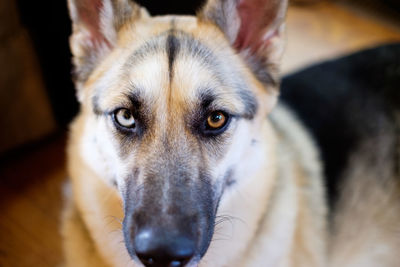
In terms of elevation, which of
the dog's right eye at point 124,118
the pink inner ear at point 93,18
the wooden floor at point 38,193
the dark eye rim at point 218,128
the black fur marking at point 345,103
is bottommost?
the wooden floor at point 38,193

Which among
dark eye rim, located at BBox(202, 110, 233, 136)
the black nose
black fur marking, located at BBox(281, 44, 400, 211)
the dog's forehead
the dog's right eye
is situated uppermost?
the dog's forehead

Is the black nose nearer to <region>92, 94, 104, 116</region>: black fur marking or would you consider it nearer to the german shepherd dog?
the german shepherd dog

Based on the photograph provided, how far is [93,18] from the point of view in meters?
1.56

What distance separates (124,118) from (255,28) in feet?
1.96

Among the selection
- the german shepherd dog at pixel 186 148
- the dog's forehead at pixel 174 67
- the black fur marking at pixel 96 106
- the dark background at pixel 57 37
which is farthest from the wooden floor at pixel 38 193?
the dog's forehead at pixel 174 67

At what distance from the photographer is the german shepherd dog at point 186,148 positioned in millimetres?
1293

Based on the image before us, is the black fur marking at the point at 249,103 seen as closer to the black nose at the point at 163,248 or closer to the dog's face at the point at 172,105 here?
the dog's face at the point at 172,105

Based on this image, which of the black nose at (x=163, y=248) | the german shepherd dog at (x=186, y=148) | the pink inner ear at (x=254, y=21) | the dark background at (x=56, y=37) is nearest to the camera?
the black nose at (x=163, y=248)

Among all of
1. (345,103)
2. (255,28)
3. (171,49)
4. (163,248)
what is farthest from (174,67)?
(345,103)

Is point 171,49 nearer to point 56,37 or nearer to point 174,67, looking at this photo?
point 174,67

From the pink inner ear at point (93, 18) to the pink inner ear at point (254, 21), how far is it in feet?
1.68

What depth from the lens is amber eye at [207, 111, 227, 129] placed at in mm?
1405

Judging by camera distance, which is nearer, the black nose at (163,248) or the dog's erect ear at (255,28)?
the black nose at (163,248)

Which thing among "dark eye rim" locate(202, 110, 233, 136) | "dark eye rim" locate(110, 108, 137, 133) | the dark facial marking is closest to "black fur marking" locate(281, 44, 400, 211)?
"dark eye rim" locate(202, 110, 233, 136)
